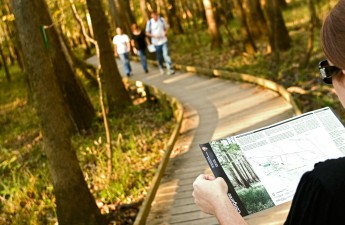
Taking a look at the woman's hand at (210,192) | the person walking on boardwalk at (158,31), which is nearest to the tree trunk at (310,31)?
the person walking on boardwalk at (158,31)

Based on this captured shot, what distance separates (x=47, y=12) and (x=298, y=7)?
73.8ft

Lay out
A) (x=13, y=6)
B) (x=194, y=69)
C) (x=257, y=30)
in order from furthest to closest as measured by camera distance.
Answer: (x=257, y=30) < (x=194, y=69) < (x=13, y=6)

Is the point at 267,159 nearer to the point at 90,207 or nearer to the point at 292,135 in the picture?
the point at 292,135

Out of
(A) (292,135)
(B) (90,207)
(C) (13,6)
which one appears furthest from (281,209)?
(C) (13,6)

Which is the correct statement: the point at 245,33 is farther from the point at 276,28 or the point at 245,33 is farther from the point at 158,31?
the point at 158,31

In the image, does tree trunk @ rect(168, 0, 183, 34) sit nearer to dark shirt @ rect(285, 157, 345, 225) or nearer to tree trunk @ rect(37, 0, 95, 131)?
tree trunk @ rect(37, 0, 95, 131)

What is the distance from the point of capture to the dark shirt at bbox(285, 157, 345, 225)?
4.69 ft

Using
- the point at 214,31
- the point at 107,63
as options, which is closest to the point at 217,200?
the point at 107,63

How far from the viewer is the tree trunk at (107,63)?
13664 millimetres

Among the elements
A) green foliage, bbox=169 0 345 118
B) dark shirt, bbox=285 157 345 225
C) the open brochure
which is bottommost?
green foliage, bbox=169 0 345 118

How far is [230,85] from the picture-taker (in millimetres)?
14039

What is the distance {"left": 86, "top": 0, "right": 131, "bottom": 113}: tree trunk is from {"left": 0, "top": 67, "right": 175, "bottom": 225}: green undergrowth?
51cm

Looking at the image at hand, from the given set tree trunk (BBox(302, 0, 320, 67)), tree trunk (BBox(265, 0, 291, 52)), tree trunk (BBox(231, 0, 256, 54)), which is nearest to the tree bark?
tree trunk (BBox(231, 0, 256, 54))

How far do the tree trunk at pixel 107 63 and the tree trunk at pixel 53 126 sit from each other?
306 inches
